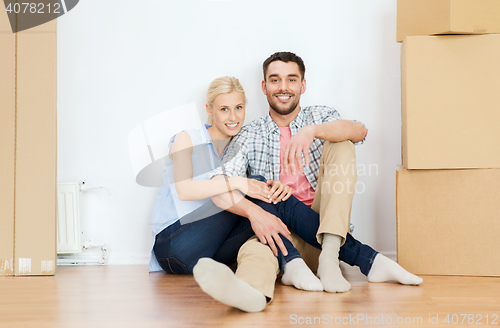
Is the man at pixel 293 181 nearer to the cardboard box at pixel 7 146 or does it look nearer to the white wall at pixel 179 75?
the white wall at pixel 179 75

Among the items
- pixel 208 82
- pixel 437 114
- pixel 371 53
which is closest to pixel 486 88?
pixel 437 114

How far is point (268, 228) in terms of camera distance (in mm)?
1314

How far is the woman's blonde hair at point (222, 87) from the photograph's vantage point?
167 centimetres

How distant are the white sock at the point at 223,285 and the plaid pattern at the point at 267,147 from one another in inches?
26.4

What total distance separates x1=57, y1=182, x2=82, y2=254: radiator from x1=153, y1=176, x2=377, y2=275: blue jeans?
48 centimetres

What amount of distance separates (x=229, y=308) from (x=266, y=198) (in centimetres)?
45

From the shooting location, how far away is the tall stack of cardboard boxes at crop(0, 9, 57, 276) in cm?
155

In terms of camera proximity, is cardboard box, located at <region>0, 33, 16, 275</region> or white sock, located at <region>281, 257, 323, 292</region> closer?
white sock, located at <region>281, 257, 323, 292</region>

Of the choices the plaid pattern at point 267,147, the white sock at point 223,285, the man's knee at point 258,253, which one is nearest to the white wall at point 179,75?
the plaid pattern at point 267,147

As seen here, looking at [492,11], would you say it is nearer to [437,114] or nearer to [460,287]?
[437,114]

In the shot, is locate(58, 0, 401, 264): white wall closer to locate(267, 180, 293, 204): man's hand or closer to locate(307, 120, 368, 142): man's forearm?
locate(307, 120, 368, 142): man's forearm

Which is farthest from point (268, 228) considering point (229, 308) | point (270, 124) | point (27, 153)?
point (27, 153)

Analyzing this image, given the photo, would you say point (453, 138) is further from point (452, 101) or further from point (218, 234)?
point (218, 234)

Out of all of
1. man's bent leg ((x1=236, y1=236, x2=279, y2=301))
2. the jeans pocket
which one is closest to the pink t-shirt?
man's bent leg ((x1=236, y1=236, x2=279, y2=301))
